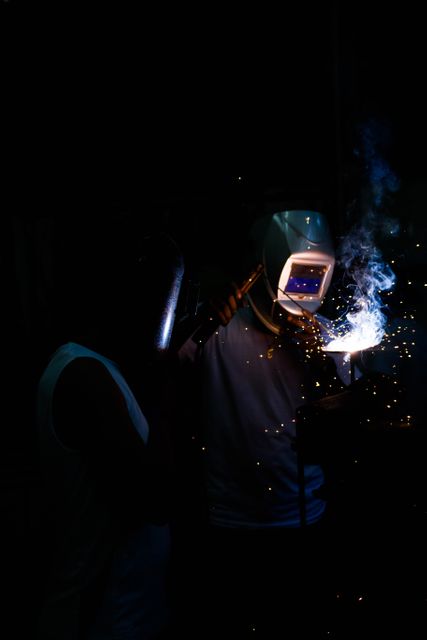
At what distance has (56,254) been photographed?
3465 mm

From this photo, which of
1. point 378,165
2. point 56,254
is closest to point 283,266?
point 378,165

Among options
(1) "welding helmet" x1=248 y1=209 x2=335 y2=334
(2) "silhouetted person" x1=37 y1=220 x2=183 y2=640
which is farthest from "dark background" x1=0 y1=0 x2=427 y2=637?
(2) "silhouetted person" x1=37 y1=220 x2=183 y2=640

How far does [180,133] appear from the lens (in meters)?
3.55

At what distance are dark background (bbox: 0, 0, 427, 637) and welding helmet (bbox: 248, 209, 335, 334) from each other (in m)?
0.86

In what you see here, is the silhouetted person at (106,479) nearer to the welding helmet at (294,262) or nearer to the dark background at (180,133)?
the welding helmet at (294,262)

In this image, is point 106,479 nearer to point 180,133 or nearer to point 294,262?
point 294,262

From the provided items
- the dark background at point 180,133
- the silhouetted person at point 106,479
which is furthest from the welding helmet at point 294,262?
the silhouetted person at point 106,479

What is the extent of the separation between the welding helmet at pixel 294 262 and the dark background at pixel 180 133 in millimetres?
857

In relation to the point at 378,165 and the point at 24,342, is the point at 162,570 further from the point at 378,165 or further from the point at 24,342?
the point at 378,165

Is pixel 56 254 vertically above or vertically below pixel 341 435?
above

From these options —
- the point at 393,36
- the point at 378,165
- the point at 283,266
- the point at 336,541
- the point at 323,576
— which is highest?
the point at 393,36

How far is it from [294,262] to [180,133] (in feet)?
6.19

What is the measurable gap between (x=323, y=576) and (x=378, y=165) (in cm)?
263

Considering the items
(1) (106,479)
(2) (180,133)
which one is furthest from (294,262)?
(2) (180,133)
